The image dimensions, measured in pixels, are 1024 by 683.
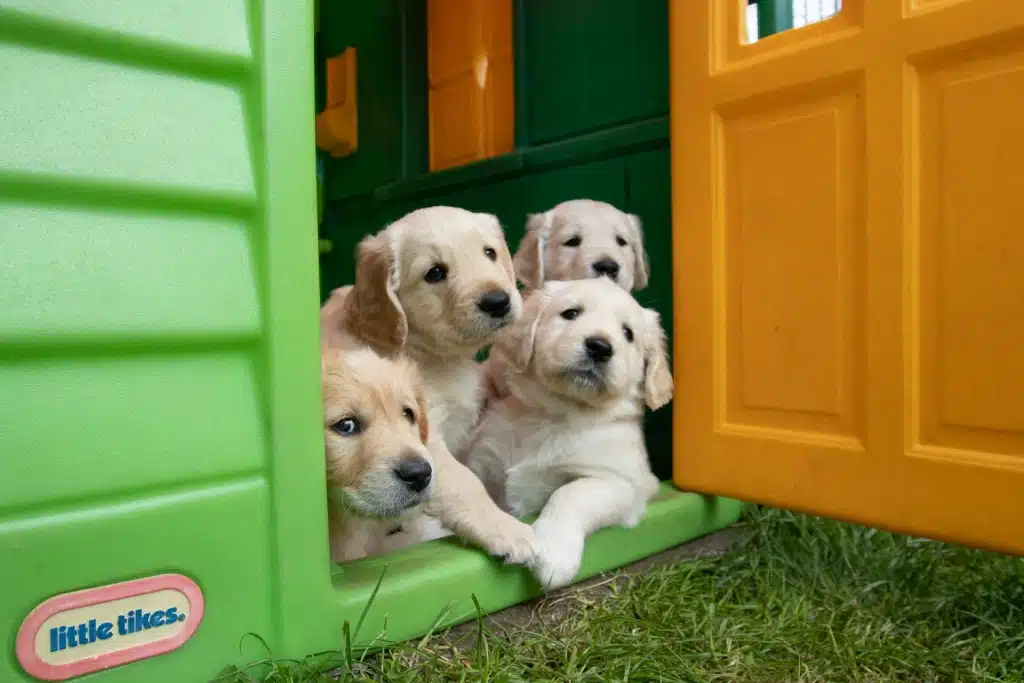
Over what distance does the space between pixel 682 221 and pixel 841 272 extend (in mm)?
587

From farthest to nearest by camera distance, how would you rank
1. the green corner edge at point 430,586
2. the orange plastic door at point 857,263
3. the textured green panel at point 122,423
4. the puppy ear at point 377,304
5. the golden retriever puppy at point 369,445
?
the puppy ear at point 377,304
the orange plastic door at point 857,263
the golden retriever puppy at point 369,445
the green corner edge at point 430,586
the textured green panel at point 122,423

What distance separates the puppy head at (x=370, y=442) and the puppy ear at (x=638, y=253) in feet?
5.02

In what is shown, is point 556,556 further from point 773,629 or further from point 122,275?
point 122,275

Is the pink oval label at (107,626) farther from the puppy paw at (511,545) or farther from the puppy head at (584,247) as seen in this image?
the puppy head at (584,247)

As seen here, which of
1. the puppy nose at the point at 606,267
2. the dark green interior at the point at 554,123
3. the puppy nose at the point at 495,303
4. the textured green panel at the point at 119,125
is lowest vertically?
the puppy nose at the point at 495,303

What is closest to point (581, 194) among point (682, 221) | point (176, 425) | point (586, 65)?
point (586, 65)

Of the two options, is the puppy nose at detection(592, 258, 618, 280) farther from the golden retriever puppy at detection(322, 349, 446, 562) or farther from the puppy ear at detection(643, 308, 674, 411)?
the golden retriever puppy at detection(322, 349, 446, 562)

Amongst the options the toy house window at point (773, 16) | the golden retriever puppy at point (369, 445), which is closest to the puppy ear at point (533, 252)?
the toy house window at point (773, 16)

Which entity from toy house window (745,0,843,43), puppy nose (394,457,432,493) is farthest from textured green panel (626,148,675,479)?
puppy nose (394,457,432,493)

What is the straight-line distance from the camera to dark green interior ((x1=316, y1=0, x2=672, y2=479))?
119 inches

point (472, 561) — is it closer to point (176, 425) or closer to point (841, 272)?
point (176, 425)

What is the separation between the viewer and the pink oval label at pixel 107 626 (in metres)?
1.14

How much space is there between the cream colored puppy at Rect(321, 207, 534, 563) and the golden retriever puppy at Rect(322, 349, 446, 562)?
0.24 meters

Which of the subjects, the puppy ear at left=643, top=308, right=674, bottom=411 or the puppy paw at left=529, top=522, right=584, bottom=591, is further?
the puppy ear at left=643, top=308, right=674, bottom=411
